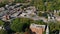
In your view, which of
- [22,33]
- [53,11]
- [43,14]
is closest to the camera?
[22,33]

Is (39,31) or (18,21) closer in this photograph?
(39,31)

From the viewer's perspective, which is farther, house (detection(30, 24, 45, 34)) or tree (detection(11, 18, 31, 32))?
tree (detection(11, 18, 31, 32))

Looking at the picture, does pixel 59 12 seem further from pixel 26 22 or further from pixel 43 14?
pixel 26 22

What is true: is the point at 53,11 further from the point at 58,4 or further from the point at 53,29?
the point at 53,29

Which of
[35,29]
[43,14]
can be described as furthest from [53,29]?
[43,14]

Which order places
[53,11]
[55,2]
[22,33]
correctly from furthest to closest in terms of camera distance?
[55,2] < [53,11] < [22,33]

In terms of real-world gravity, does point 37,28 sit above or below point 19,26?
below

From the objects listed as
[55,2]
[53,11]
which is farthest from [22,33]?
[55,2]

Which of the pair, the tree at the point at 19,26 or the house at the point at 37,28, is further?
the tree at the point at 19,26

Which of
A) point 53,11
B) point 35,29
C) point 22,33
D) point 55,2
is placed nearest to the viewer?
point 22,33
